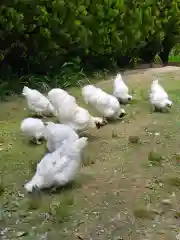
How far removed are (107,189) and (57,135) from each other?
59 cm

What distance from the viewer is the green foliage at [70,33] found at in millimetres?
6754

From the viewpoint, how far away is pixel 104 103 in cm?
477

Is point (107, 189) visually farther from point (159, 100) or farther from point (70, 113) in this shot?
point (159, 100)

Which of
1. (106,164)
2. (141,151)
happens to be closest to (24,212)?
(106,164)

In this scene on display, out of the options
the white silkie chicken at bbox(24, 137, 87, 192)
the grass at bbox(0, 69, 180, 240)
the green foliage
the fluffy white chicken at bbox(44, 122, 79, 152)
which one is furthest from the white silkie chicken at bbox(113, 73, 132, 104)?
the white silkie chicken at bbox(24, 137, 87, 192)

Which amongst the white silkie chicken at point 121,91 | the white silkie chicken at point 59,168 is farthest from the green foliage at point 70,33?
the white silkie chicken at point 59,168

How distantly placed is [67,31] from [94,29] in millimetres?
643

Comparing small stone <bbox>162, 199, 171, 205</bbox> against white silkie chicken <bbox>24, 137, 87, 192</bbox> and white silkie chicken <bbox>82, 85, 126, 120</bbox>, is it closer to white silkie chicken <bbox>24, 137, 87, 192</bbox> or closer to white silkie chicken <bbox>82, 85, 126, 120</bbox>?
white silkie chicken <bbox>24, 137, 87, 192</bbox>

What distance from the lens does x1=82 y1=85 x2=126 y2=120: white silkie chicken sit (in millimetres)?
4793

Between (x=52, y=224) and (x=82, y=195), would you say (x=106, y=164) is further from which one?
(x=52, y=224)

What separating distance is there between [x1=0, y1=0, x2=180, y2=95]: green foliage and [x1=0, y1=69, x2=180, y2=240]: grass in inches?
84.9

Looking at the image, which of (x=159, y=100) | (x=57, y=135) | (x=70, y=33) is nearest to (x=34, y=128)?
(x=57, y=135)

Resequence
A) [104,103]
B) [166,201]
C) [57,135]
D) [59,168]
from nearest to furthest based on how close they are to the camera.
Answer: [166,201] < [59,168] < [57,135] < [104,103]

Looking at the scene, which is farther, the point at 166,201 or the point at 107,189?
the point at 107,189
